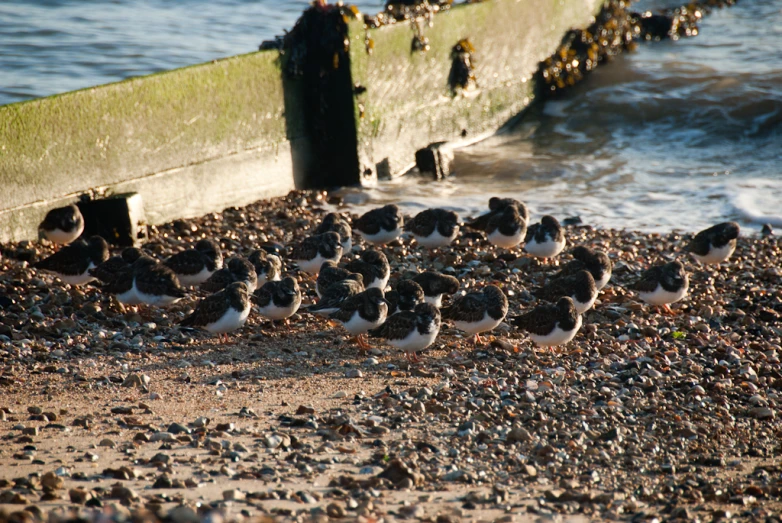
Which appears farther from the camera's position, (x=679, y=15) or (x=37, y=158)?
(x=679, y=15)

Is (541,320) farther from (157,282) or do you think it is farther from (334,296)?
(157,282)

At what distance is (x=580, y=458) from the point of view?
5.04 m

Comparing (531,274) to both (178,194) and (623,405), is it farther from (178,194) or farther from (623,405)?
(178,194)

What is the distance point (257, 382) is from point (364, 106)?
642cm

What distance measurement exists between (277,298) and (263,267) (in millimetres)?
998

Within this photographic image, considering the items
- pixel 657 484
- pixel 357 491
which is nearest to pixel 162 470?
pixel 357 491

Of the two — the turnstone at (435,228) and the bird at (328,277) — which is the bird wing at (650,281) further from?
the bird at (328,277)

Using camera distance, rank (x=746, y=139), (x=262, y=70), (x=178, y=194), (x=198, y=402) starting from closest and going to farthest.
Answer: (x=198, y=402)
(x=178, y=194)
(x=262, y=70)
(x=746, y=139)

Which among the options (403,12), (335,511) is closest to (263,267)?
(335,511)

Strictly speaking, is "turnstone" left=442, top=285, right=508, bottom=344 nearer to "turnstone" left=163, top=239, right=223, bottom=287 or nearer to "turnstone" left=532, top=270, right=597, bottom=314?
"turnstone" left=532, top=270, right=597, bottom=314

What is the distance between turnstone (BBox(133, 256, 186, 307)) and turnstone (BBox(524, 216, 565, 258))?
133 inches

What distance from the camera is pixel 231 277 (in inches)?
298

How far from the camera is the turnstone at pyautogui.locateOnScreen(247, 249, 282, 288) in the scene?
25.8 feet

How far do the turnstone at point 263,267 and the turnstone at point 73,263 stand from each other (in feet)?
4.36
